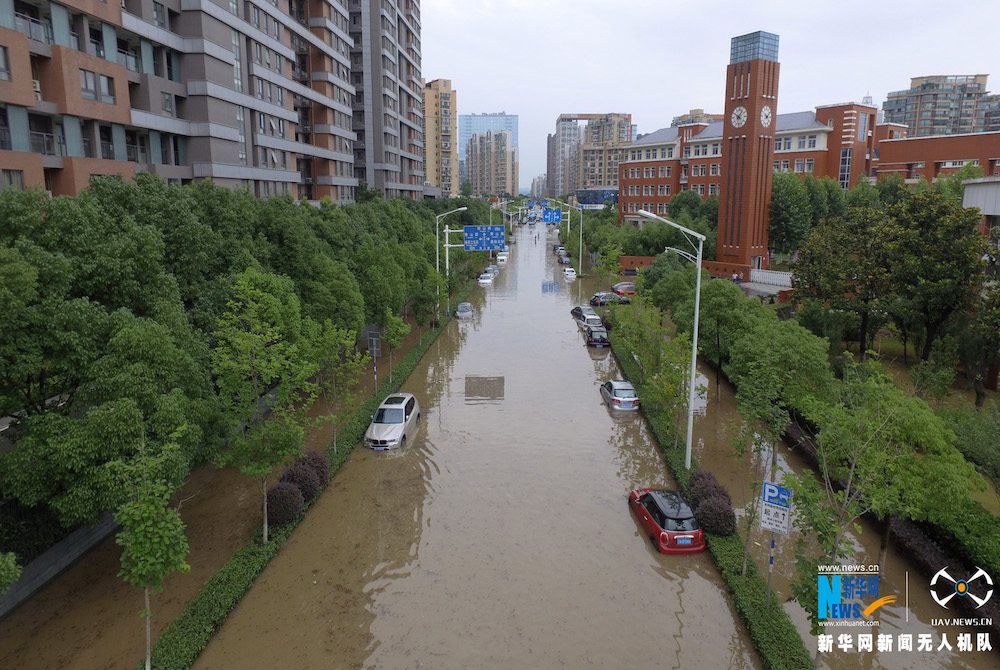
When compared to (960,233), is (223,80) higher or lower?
higher

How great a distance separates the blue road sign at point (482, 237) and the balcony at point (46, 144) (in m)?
26.9

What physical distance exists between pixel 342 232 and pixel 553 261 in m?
53.2

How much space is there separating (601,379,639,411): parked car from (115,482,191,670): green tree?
16580 mm

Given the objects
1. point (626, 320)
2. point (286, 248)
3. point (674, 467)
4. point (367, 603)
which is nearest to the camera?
point (367, 603)

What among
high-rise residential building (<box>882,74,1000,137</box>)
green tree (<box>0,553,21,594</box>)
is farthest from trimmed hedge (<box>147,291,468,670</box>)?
high-rise residential building (<box>882,74,1000,137</box>)

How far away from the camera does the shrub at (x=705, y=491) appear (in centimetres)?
1565

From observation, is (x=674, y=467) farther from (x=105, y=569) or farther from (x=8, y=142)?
(x=8, y=142)

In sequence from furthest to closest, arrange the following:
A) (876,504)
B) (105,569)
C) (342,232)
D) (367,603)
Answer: (342,232), (105,569), (367,603), (876,504)

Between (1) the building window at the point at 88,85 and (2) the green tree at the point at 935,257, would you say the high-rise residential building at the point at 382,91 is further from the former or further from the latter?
(2) the green tree at the point at 935,257

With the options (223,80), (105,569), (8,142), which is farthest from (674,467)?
(223,80)

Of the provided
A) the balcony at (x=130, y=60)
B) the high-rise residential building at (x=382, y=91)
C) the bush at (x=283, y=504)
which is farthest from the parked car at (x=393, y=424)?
the high-rise residential building at (x=382, y=91)

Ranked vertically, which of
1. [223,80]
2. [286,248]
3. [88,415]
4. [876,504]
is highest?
[223,80]

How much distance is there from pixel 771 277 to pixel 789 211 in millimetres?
7984

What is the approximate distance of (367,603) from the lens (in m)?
12.5
